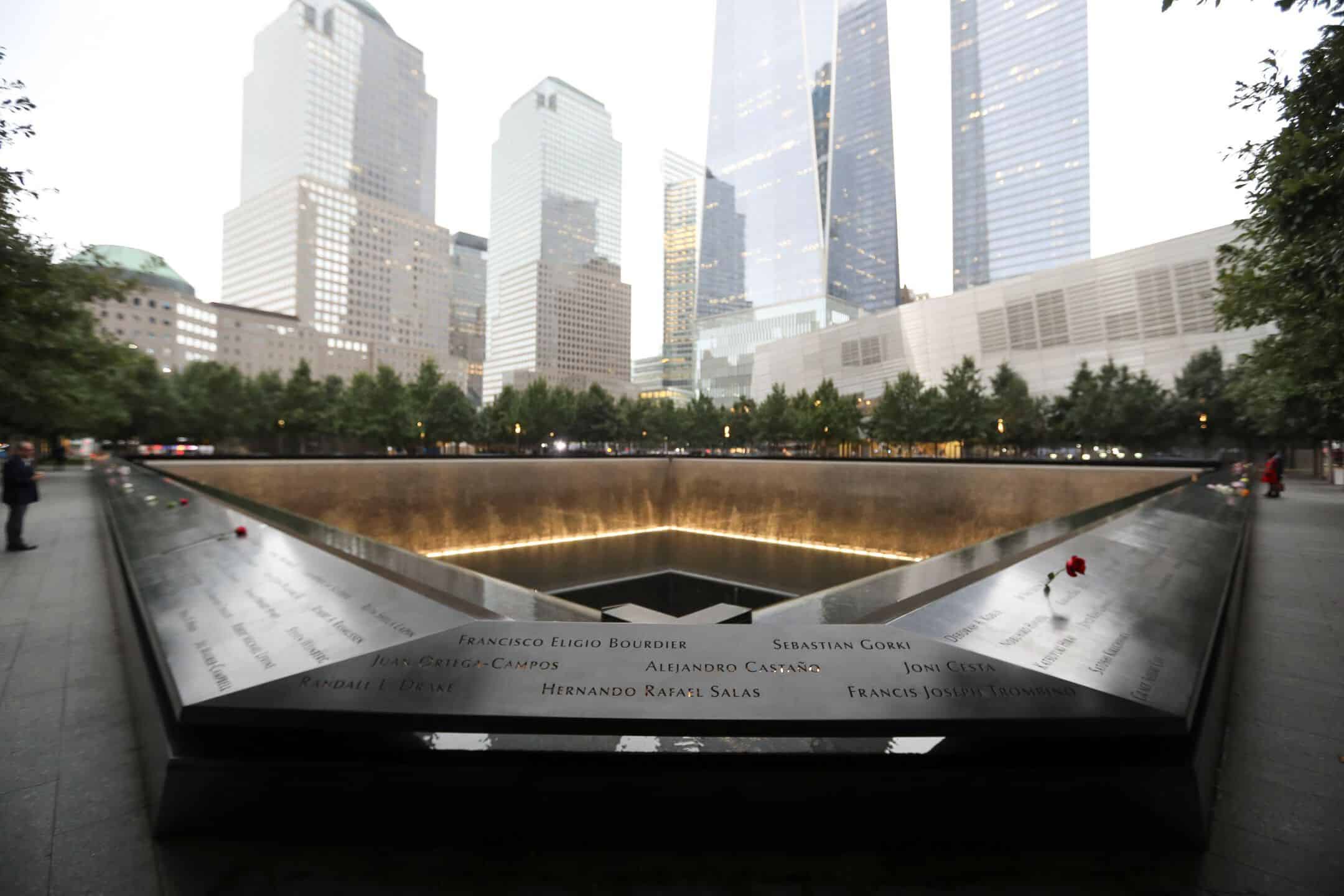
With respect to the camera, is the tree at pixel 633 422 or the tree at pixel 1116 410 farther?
the tree at pixel 633 422

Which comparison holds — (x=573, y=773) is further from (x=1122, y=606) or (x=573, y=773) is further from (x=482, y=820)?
(x=1122, y=606)

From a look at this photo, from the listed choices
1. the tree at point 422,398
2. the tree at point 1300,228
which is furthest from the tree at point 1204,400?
the tree at point 422,398

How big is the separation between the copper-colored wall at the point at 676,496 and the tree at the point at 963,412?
26567mm

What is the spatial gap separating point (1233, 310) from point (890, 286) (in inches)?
5366

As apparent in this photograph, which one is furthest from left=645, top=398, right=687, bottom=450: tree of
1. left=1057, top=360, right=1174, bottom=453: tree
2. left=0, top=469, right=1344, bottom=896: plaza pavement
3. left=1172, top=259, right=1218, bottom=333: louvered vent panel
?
left=0, top=469, right=1344, bottom=896: plaza pavement

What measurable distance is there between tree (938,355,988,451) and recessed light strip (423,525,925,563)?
27929 mm

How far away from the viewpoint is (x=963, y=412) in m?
47.8

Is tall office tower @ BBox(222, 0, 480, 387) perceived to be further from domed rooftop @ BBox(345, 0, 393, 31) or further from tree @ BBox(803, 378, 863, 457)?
tree @ BBox(803, 378, 863, 457)

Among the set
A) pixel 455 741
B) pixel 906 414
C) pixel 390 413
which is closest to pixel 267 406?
pixel 390 413

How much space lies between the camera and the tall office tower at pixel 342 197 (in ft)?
406

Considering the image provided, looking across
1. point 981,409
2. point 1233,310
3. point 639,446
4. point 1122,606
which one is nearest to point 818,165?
point 639,446

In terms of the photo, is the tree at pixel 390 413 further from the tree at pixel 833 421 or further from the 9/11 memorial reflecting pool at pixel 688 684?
the 9/11 memorial reflecting pool at pixel 688 684

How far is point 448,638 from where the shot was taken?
290cm

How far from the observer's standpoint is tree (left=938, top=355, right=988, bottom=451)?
47.8 metres
